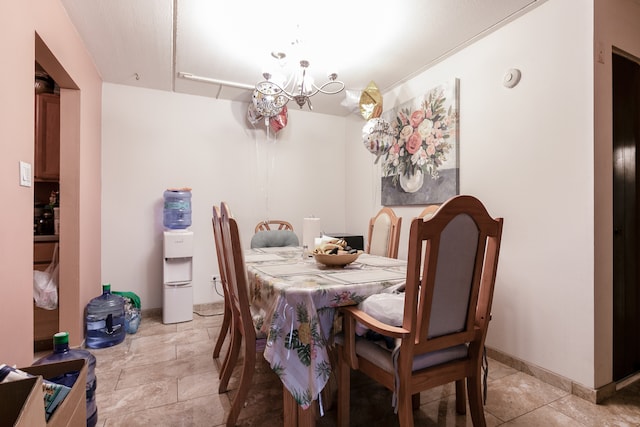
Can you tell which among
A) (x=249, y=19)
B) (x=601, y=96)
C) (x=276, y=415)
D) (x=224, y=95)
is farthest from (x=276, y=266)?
(x=224, y=95)

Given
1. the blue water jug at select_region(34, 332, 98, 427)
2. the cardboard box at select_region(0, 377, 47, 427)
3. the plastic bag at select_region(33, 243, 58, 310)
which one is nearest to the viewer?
the cardboard box at select_region(0, 377, 47, 427)

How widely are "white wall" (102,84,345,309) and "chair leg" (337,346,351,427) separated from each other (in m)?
2.49

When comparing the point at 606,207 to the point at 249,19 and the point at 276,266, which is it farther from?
the point at 249,19

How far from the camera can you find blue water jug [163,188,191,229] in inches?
129

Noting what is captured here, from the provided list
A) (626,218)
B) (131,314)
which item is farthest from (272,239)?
(626,218)

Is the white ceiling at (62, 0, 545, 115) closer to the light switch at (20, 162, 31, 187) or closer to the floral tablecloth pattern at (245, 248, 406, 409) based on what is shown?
Answer: the light switch at (20, 162, 31, 187)

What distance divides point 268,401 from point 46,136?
2.78 meters

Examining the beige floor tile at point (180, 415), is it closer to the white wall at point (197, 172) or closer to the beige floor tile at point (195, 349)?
the beige floor tile at point (195, 349)

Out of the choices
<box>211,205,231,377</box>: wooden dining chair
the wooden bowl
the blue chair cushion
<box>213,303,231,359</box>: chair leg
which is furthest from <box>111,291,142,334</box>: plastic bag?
the wooden bowl

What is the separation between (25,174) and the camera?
154 cm

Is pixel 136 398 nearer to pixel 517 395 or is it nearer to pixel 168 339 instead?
pixel 168 339

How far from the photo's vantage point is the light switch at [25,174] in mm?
1501

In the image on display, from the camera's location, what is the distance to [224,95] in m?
3.52

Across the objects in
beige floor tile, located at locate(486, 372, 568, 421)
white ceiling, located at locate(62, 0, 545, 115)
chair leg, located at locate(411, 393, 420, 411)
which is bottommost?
beige floor tile, located at locate(486, 372, 568, 421)
